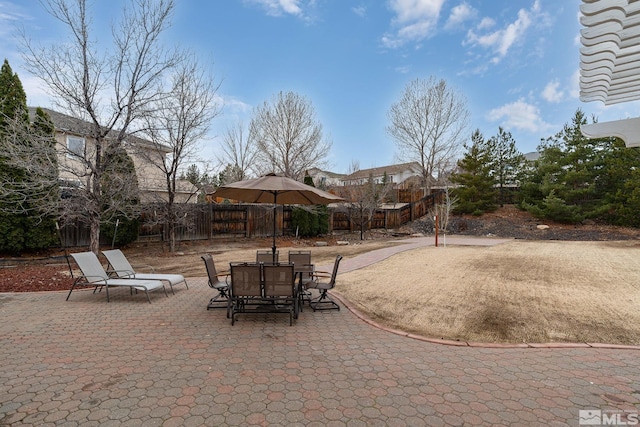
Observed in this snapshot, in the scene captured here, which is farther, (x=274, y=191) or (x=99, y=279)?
(x=99, y=279)

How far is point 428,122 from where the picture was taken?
89.7 ft

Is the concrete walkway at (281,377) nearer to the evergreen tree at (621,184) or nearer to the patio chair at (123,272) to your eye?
the patio chair at (123,272)

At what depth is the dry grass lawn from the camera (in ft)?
15.1

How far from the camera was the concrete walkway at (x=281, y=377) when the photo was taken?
2.60m

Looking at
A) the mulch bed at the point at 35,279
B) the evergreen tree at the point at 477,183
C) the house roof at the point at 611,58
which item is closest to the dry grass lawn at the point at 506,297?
the house roof at the point at 611,58

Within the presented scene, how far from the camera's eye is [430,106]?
27031mm

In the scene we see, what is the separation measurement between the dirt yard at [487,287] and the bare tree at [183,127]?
240cm

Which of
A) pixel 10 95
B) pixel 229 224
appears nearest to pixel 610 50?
pixel 10 95

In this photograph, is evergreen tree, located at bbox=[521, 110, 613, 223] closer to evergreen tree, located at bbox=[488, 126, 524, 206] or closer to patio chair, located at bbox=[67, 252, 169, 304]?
evergreen tree, located at bbox=[488, 126, 524, 206]

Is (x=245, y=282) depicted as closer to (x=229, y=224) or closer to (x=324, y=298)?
(x=324, y=298)

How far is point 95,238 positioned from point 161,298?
436 centimetres

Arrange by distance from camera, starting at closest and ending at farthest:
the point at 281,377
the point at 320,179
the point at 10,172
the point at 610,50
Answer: the point at 610,50 < the point at 281,377 < the point at 10,172 < the point at 320,179

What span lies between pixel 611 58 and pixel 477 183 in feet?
72.4

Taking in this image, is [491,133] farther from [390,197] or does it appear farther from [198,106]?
[198,106]
